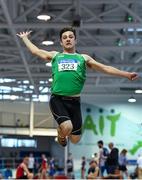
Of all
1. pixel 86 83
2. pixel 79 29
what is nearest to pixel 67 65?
pixel 79 29

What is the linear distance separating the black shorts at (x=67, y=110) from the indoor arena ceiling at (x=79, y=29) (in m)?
9.27

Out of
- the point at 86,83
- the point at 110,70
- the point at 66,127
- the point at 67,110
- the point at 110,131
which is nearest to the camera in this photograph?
the point at 66,127

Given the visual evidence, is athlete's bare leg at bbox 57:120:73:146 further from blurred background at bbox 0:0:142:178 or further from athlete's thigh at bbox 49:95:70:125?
blurred background at bbox 0:0:142:178

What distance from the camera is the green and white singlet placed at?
226 inches

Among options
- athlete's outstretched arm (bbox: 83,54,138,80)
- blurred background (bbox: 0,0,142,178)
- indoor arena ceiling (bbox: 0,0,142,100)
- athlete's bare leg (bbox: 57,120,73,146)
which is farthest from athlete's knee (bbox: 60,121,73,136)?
blurred background (bbox: 0,0,142,178)

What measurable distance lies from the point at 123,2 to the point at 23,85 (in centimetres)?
2039

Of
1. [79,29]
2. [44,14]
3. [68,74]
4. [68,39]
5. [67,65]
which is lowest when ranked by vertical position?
[68,74]

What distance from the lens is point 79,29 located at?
17.6 metres

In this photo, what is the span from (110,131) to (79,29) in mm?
18969

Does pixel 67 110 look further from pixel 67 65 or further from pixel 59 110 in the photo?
pixel 67 65

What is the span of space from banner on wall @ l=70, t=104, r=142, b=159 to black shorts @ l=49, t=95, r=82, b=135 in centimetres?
2928

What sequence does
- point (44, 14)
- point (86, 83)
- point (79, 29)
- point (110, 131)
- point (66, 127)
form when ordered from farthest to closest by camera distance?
point (110, 131), point (86, 83), point (79, 29), point (44, 14), point (66, 127)

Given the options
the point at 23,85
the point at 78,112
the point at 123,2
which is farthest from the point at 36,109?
the point at 78,112

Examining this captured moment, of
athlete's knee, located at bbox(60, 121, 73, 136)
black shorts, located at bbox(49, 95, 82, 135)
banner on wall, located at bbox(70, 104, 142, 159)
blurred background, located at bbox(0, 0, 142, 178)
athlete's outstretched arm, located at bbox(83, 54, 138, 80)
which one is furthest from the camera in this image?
banner on wall, located at bbox(70, 104, 142, 159)
